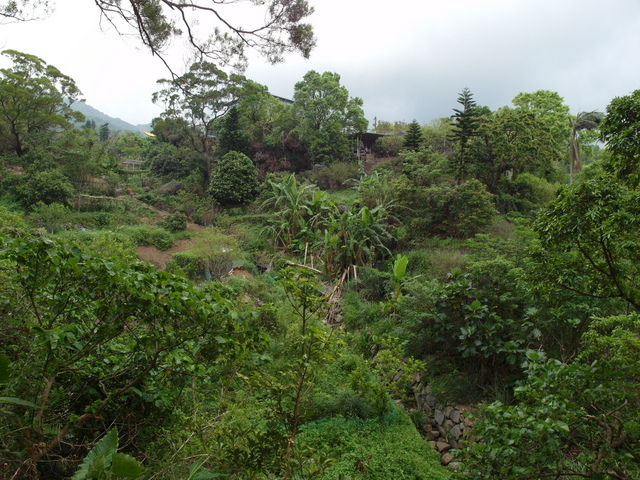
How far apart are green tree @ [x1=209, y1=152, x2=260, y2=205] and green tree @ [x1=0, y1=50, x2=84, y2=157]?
704 centimetres

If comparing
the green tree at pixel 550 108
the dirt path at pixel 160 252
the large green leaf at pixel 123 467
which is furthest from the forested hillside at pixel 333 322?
the green tree at pixel 550 108

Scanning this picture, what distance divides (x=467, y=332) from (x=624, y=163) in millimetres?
2771

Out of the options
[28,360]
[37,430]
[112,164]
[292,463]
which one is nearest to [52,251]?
[28,360]

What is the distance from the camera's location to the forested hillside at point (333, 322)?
1.91 m

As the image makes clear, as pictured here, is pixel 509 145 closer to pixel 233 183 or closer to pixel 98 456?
pixel 233 183

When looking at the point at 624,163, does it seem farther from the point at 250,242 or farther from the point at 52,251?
the point at 250,242

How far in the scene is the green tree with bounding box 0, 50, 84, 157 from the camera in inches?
563

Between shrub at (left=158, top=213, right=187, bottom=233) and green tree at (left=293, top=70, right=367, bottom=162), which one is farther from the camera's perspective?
green tree at (left=293, top=70, right=367, bottom=162)

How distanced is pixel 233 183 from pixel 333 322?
9.60 meters

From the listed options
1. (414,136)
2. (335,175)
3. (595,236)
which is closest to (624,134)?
(595,236)

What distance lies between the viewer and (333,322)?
A: 8.02m

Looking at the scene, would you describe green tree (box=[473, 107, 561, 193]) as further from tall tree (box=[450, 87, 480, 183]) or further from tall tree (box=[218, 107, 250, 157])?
tall tree (box=[218, 107, 250, 157])

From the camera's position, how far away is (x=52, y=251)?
5.59ft

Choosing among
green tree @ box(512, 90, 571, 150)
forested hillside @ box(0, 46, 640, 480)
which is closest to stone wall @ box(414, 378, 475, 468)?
forested hillside @ box(0, 46, 640, 480)
